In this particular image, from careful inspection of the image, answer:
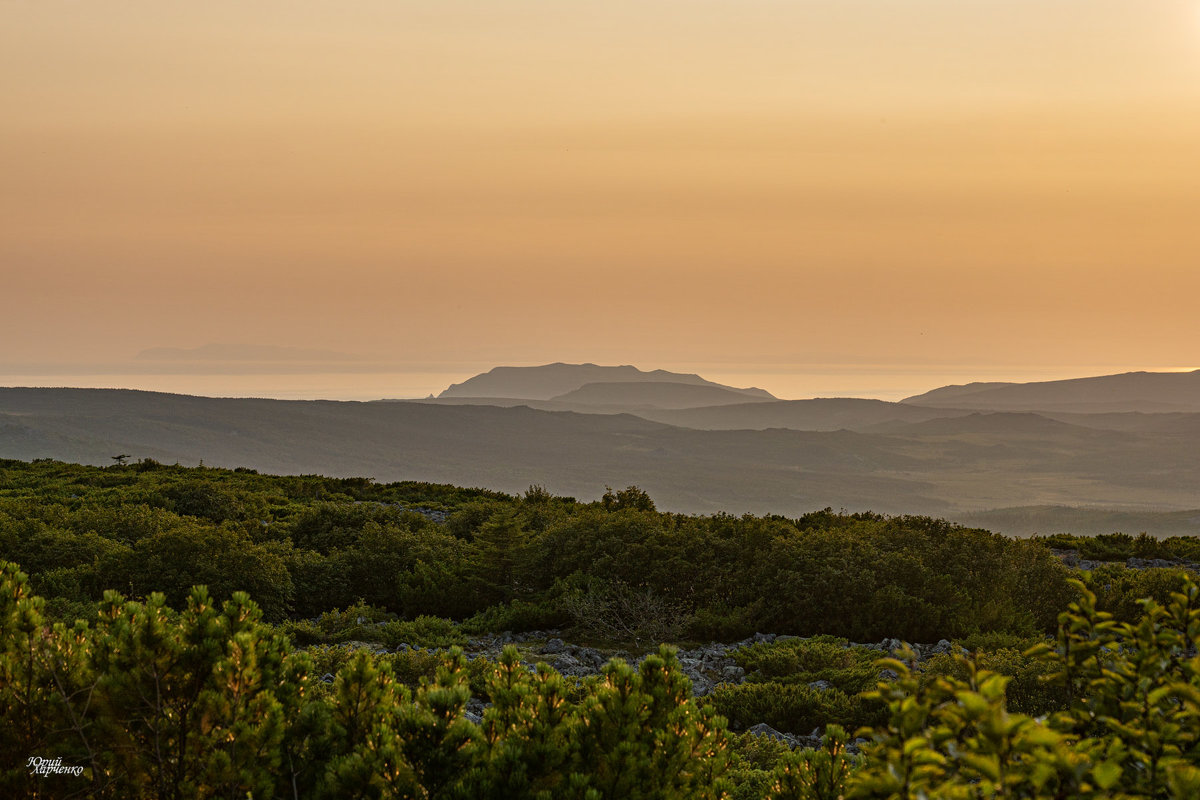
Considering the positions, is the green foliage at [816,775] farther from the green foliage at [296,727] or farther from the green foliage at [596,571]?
the green foliage at [596,571]

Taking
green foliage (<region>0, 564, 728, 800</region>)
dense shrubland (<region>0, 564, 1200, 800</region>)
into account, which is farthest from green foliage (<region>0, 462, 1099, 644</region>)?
green foliage (<region>0, 564, 728, 800</region>)

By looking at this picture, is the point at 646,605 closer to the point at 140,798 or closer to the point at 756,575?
the point at 756,575

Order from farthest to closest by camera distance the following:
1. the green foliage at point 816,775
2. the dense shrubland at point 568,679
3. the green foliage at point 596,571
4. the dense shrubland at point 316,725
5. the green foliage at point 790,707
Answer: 1. the green foliage at point 596,571
2. the green foliage at point 790,707
3. the green foliage at point 816,775
4. the dense shrubland at point 316,725
5. the dense shrubland at point 568,679

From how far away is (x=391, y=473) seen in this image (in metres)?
192

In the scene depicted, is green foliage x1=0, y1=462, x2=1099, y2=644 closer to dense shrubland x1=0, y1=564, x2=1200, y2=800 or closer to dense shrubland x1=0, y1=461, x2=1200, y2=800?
dense shrubland x1=0, y1=461, x2=1200, y2=800

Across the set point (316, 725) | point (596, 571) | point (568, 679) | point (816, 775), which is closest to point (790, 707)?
point (568, 679)

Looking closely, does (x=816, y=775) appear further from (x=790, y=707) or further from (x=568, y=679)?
(x=790, y=707)

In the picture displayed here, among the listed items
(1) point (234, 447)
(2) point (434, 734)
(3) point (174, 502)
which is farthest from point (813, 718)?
(1) point (234, 447)

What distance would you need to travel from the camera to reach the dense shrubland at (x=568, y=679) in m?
3.24

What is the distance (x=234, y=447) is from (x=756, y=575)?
192358 millimetres

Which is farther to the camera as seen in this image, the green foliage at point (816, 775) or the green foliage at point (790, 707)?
the green foliage at point (790, 707)

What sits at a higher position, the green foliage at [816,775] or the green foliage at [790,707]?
the green foliage at [816,775]

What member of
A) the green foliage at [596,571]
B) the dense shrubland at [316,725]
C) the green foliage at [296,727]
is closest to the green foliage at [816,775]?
the dense shrubland at [316,725]

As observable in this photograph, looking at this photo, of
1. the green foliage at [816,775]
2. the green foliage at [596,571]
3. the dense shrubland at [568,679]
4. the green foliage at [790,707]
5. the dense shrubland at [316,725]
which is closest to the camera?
the dense shrubland at [568,679]
